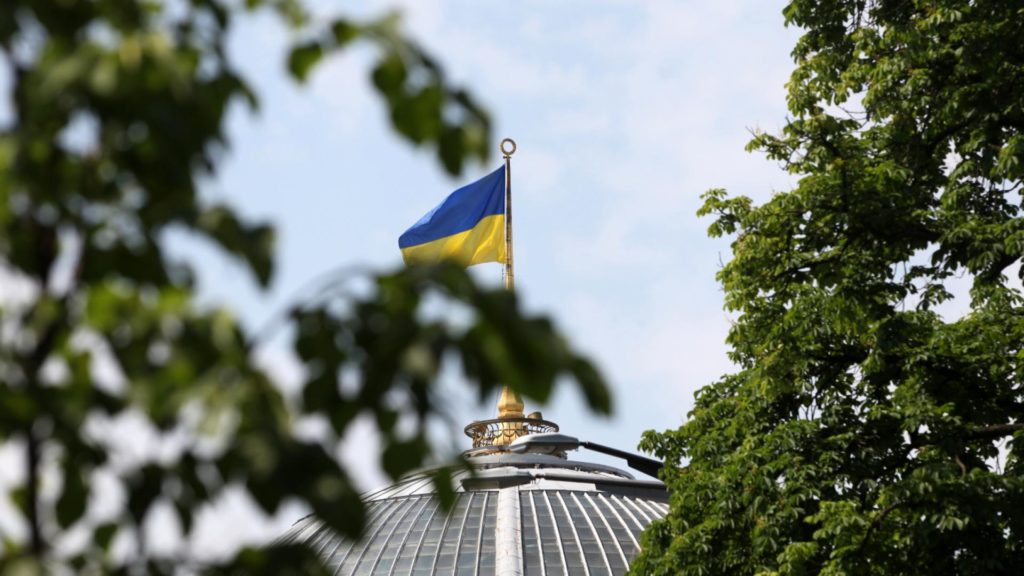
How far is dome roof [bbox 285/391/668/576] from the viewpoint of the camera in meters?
39.8

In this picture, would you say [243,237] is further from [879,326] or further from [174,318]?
[879,326]

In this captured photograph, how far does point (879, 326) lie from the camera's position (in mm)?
15422

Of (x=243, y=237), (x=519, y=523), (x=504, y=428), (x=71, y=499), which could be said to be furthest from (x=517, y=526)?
(x=243, y=237)

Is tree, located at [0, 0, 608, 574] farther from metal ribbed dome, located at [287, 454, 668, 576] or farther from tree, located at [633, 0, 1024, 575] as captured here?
metal ribbed dome, located at [287, 454, 668, 576]

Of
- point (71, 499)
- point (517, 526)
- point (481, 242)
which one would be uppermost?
point (481, 242)

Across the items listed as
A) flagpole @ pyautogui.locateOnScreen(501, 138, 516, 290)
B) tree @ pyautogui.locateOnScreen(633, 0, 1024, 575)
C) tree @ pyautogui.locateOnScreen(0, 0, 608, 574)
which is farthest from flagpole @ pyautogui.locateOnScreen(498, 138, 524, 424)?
tree @ pyautogui.locateOnScreen(0, 0, 608, 574)

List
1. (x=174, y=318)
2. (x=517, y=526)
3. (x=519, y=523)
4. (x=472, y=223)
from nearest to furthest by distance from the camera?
(x=174, y=318) < (x=472, y=223) < (x=517, y=526) < (x=519, y=523)

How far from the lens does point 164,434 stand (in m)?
2.96

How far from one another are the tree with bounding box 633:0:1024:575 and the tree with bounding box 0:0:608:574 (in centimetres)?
1208

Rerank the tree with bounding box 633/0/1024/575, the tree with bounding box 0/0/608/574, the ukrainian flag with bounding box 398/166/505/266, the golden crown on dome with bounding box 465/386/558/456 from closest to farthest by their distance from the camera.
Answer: the tree with bounding box 0/0/608/574 < the tree with bounding box 633/0/1024/575 < the ukrainian flag with bounding box 398/166/505/266 < the golden crown on dome with bounding box 465/386/558/456

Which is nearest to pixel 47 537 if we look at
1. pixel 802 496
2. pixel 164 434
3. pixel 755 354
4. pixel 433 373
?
pixel 164 434

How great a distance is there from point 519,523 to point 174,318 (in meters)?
39.8

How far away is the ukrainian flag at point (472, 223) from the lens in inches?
1518

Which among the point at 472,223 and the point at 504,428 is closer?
the point at 472,223
